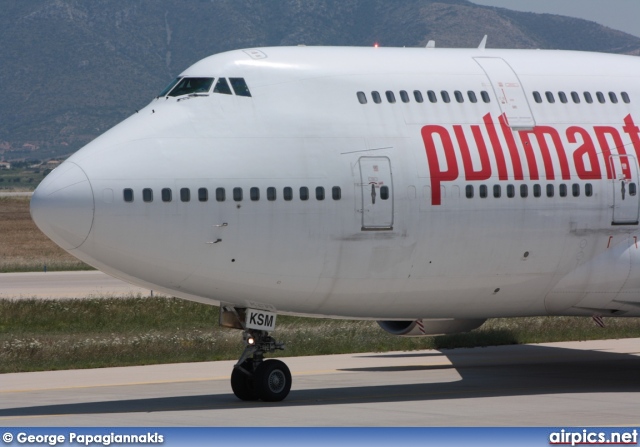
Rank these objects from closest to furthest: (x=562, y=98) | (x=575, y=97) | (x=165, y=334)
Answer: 1. (x=562, y=98)
2. (x=575, y=97)
3. (x=165, y=334)

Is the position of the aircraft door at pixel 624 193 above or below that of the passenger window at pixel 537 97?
below

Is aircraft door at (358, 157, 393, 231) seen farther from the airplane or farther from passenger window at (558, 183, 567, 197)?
passenger window at (558, 183, 567, 197)

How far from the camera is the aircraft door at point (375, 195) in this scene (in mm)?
20203

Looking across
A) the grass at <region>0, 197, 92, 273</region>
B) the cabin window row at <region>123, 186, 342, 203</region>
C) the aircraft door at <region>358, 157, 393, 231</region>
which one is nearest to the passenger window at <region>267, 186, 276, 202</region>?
the cabin window row at <region>123, 186, 342, 203</region>

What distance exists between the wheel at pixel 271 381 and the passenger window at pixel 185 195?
3.01 m

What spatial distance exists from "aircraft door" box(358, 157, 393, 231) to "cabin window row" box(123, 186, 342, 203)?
0.46m

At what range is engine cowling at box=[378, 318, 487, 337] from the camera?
23703 millimetres

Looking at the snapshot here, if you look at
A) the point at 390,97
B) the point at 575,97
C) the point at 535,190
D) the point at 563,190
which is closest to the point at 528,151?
the point at 535,190

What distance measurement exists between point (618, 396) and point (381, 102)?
6.18m

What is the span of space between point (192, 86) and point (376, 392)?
6.19m

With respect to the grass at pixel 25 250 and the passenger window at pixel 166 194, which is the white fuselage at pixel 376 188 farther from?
the grass at pixel 25 250

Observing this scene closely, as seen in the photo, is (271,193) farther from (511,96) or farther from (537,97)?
(537,97)

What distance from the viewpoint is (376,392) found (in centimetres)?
2242

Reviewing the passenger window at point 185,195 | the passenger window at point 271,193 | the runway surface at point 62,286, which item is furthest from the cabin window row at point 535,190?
the runway surface at point 62,286
